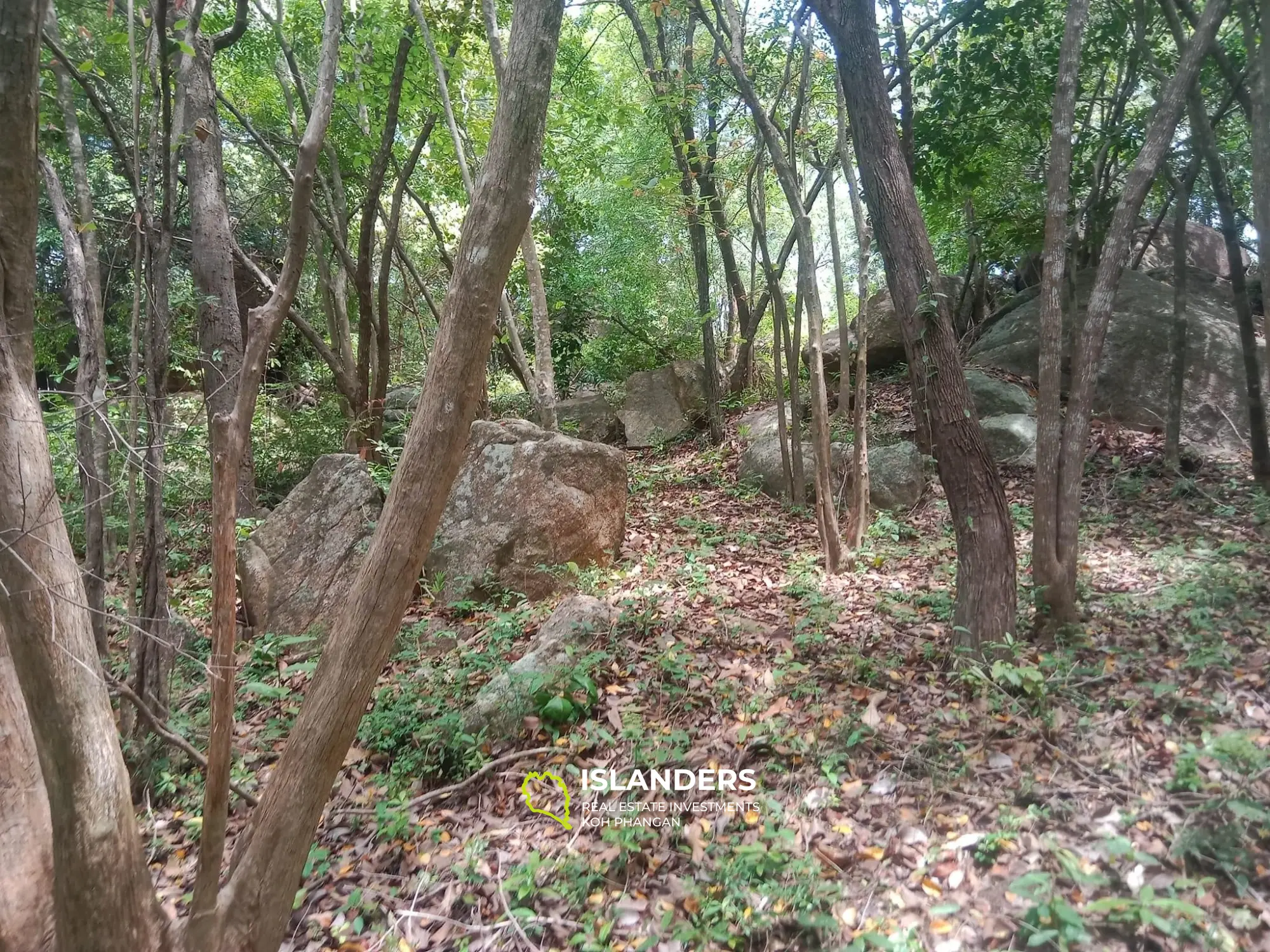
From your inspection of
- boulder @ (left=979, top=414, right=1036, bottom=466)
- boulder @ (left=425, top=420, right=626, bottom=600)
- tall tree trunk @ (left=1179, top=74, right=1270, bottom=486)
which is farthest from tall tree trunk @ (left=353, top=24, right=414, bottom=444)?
tall tree trunk @ (left=1179, top=74, right=1270, bottom=486)

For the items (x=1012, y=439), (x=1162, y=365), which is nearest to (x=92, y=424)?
(x=1012, y=439)

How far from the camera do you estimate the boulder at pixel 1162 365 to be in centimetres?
Answer: 784

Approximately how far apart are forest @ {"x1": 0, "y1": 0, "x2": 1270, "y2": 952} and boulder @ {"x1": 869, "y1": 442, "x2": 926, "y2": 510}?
45 mm

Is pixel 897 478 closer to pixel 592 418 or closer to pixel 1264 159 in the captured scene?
pixel 1264 159

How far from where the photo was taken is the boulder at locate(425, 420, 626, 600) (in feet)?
19.8

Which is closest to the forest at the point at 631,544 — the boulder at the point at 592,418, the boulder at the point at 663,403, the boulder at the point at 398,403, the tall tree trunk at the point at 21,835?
the tall tree trunk at the point at 21,835

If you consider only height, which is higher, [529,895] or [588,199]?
[588,199]

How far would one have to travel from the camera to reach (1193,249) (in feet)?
34.7

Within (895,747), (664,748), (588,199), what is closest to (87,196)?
(664,748)

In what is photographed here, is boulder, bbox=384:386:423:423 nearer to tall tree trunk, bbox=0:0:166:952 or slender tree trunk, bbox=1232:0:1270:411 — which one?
tall tree trunk, bbox=0:0:166:952

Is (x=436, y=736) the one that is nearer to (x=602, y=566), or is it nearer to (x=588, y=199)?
(x=602, y=566)

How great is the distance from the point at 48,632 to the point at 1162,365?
1014 centimetres

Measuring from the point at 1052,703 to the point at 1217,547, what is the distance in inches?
117

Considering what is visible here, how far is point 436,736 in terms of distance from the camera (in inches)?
157
